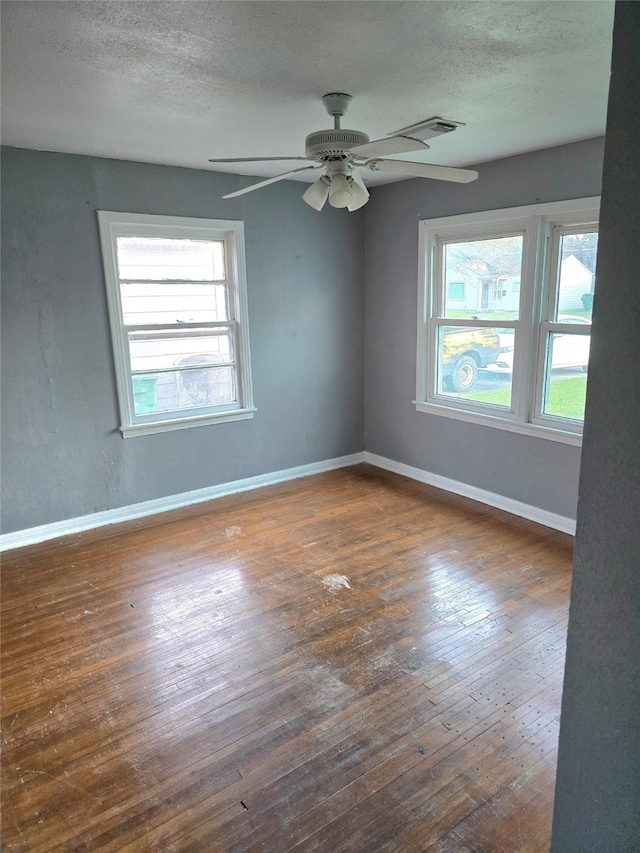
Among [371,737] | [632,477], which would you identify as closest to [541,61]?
[632,477]

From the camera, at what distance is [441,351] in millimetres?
4773

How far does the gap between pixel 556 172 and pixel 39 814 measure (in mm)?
4316

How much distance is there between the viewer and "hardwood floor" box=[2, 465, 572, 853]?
1.84 m

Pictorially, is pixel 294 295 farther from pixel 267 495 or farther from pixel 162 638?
pixel 162 638

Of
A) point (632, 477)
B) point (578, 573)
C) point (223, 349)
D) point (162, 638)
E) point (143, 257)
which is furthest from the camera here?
point (223, 349)

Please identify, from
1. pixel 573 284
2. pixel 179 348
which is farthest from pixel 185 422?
pixel 573 284

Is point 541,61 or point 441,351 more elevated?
point 541,61

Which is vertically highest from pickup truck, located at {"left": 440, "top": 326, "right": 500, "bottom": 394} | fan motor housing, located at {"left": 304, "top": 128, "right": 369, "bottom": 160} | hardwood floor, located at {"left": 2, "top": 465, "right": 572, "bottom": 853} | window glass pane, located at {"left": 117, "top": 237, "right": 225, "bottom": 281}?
fan motor housing, located at {"left": 304, "top": 128, "right": 369, "bottom": 160}

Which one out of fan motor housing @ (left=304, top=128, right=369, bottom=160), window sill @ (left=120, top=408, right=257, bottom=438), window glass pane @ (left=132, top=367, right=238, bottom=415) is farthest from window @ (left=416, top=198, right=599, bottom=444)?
fan motor housing @ (left=304, top=128, right=369, bottom=160)

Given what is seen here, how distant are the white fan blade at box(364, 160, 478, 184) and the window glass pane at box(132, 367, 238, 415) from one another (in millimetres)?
2396

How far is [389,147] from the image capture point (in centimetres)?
241

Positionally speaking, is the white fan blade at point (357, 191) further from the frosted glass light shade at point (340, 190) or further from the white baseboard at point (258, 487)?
the white baseboard at point (258, 487)

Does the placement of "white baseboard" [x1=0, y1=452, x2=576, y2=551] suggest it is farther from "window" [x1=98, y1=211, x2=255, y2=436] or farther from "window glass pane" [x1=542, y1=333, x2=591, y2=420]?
"window glass pane" [x1=542, y1=333, x2=591, y2=420]

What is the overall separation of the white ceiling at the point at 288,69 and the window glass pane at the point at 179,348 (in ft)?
4.52
